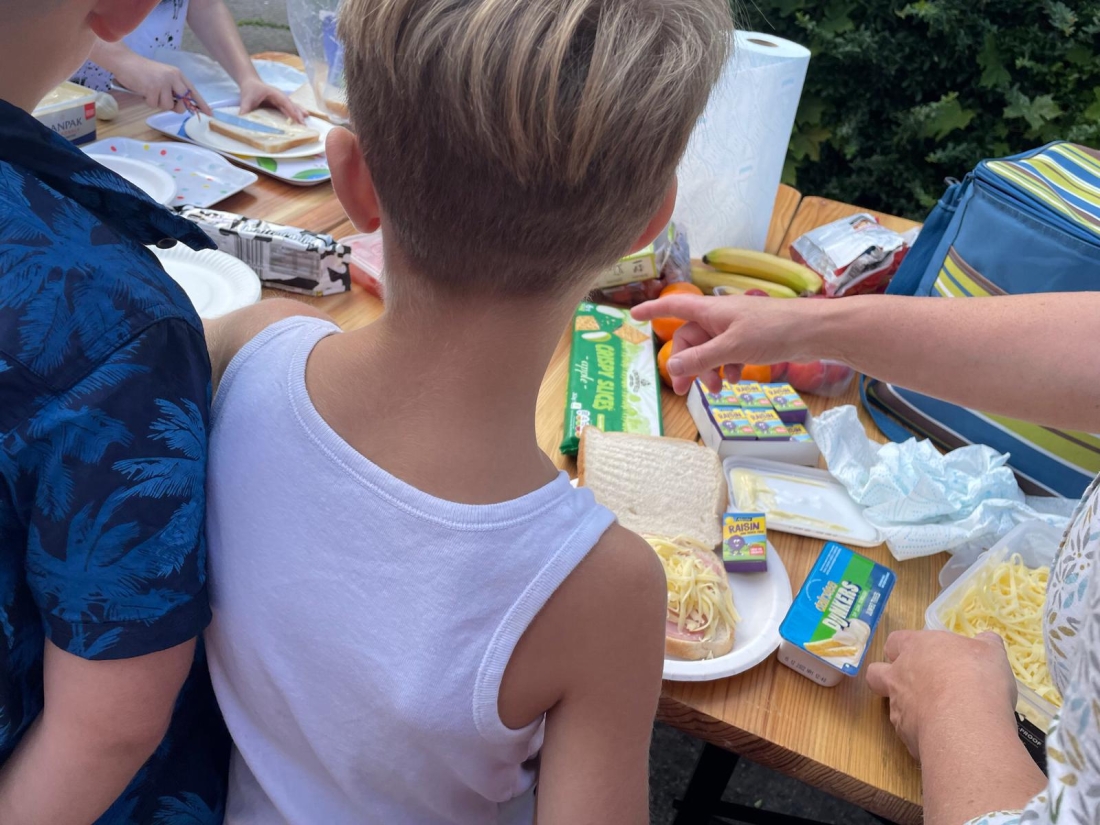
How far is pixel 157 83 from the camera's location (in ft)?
6.95

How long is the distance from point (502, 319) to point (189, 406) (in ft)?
0.92

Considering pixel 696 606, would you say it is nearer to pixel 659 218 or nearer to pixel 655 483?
pixel 655 483

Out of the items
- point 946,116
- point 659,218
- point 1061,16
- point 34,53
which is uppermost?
point 34,53

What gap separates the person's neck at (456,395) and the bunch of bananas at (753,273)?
1.14 metres

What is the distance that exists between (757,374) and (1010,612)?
61cm

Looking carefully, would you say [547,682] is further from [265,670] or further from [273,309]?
[273,309]

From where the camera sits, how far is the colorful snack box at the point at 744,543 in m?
1.22

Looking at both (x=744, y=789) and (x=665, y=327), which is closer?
(x=665, y=327)

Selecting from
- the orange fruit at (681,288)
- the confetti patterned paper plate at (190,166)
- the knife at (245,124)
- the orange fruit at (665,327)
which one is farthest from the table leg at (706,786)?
the knife at (245,124)

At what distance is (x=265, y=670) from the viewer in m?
0.84

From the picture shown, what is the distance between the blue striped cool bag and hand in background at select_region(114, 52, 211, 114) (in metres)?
1.81

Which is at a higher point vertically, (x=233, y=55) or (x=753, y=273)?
(x=233, y=55)

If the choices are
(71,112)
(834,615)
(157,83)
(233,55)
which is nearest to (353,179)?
(834,615)

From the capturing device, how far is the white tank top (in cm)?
72
